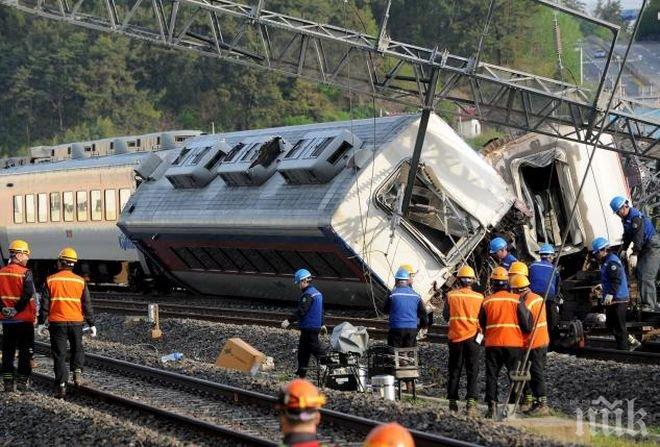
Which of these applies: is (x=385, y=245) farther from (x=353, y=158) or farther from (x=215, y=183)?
(x=215, y=183)

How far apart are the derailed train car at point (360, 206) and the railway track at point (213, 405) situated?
5.87m

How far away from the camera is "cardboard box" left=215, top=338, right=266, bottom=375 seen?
19641 mm

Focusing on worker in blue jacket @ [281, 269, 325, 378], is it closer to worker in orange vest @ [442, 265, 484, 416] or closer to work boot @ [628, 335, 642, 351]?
worker in orange vest @ [442, 265, 484, 416]

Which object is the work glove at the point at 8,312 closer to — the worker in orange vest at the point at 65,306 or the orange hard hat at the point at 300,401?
the worker in orange vest at the point at 65,306

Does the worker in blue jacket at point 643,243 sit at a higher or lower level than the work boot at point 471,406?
higher

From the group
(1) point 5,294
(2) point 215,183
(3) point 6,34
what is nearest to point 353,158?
(2) point 215,183

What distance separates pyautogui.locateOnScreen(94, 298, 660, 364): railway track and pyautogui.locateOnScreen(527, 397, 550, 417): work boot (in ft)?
11.8

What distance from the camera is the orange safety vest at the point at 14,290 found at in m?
16.9

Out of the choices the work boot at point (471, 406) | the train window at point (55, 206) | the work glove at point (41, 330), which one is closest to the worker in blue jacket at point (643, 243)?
the work boot at point (471, 406)

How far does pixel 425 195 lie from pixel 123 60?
6947 cm

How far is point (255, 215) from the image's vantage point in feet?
89.2

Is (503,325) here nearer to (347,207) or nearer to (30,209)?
(347,207)

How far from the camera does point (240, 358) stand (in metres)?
19.9

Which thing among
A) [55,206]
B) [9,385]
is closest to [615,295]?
[9,385]
